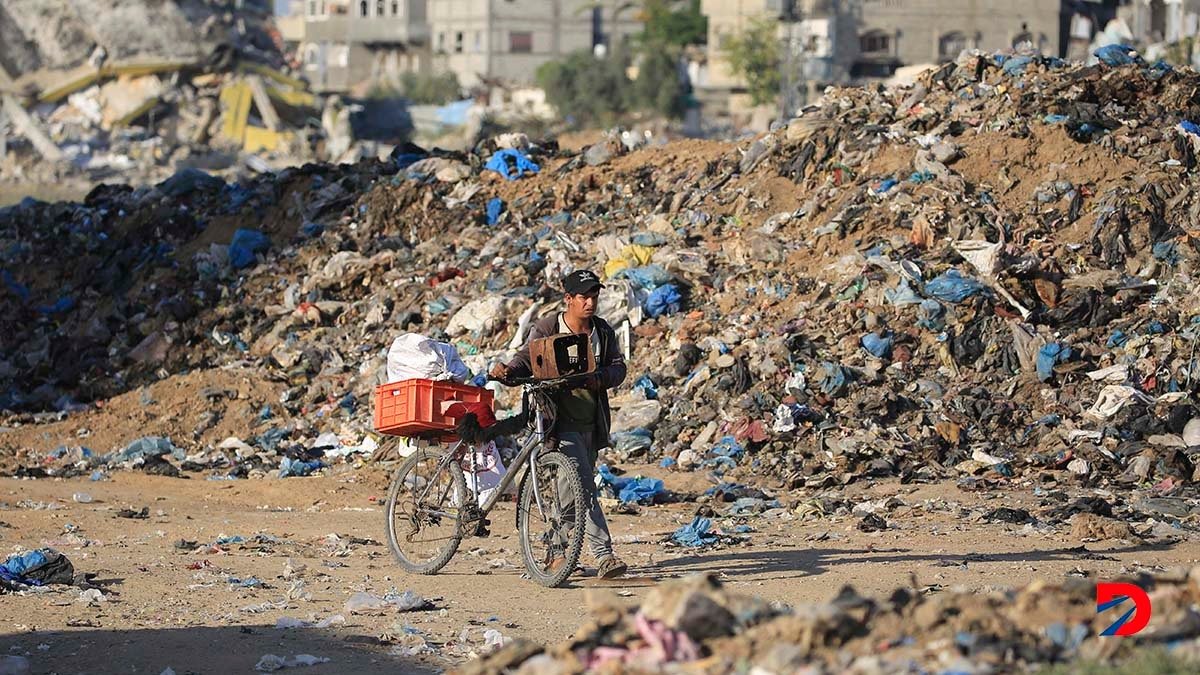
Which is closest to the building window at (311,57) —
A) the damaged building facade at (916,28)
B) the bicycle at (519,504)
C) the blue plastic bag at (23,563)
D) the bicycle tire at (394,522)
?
the damaged building facade at (916,28)

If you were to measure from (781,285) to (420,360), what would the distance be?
5.12m

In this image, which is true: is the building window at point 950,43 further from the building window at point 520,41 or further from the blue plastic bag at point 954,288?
the blue plastic bag at point 954,288

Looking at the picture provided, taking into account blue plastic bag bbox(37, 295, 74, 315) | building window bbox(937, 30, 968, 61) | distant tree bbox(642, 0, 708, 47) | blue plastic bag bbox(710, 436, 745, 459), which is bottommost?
blue plastic bag bbox(710, 436, 745, 459)

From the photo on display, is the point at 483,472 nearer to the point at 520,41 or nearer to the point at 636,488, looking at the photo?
the point at 636,488

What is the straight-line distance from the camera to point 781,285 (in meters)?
11.9

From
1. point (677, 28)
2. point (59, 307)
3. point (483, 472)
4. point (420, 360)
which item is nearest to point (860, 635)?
point (483, 472)

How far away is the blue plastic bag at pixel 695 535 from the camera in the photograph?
811 centimetres

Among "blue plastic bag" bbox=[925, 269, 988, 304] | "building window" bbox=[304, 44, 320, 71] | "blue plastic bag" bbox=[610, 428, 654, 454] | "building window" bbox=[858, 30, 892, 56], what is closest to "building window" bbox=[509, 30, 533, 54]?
"building window" bbox=[304, 44, 320, 71]

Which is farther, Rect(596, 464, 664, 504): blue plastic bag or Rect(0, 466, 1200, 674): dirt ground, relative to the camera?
Rect(596, 464, 664, 504): blue plastic bag

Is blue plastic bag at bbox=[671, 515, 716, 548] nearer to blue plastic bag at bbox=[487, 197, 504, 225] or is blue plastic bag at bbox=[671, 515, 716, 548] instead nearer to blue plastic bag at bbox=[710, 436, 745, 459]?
blue plastic bag at bbox=[710, 436, 745, 459]

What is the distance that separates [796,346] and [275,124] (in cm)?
4374

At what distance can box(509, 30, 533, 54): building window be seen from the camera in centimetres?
6353

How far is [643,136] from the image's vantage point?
16141 millimetres

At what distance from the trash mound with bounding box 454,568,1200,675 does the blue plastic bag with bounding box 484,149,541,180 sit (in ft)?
35.6
